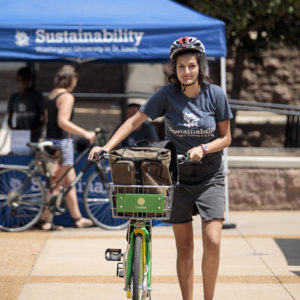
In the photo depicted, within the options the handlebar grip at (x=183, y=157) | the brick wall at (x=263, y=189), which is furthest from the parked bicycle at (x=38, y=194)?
the handlebar grip at (x=183, y=157)

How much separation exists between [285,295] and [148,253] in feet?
5.46

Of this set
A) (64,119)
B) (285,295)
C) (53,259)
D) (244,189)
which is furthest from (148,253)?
(244,189)

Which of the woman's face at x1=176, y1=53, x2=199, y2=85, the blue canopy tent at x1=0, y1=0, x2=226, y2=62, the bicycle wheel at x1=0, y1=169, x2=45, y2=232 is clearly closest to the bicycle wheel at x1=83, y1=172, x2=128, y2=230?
the bicycle wheel at x1=0, y1=169, x2=45, y2=232

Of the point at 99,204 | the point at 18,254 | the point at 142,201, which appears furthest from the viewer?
the point at 99,204

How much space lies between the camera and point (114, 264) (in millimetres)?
6945

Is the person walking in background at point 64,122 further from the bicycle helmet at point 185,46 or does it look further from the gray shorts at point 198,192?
the bicycle helmet at point 185,46

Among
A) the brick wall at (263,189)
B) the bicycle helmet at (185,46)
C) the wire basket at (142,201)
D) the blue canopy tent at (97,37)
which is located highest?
the blue canopy tent at (97,37)

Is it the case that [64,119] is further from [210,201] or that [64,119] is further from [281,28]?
[281,28]

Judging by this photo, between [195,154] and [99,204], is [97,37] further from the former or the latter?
[195,154]

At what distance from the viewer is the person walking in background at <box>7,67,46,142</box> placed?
9.16 meters

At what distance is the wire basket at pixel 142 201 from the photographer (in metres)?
4.33

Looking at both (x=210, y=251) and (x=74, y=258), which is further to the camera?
(x=74, y=258)

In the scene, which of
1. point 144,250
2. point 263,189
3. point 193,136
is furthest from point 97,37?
point 144,250

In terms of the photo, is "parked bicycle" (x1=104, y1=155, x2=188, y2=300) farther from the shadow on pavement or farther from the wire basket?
the shadow on pavement
